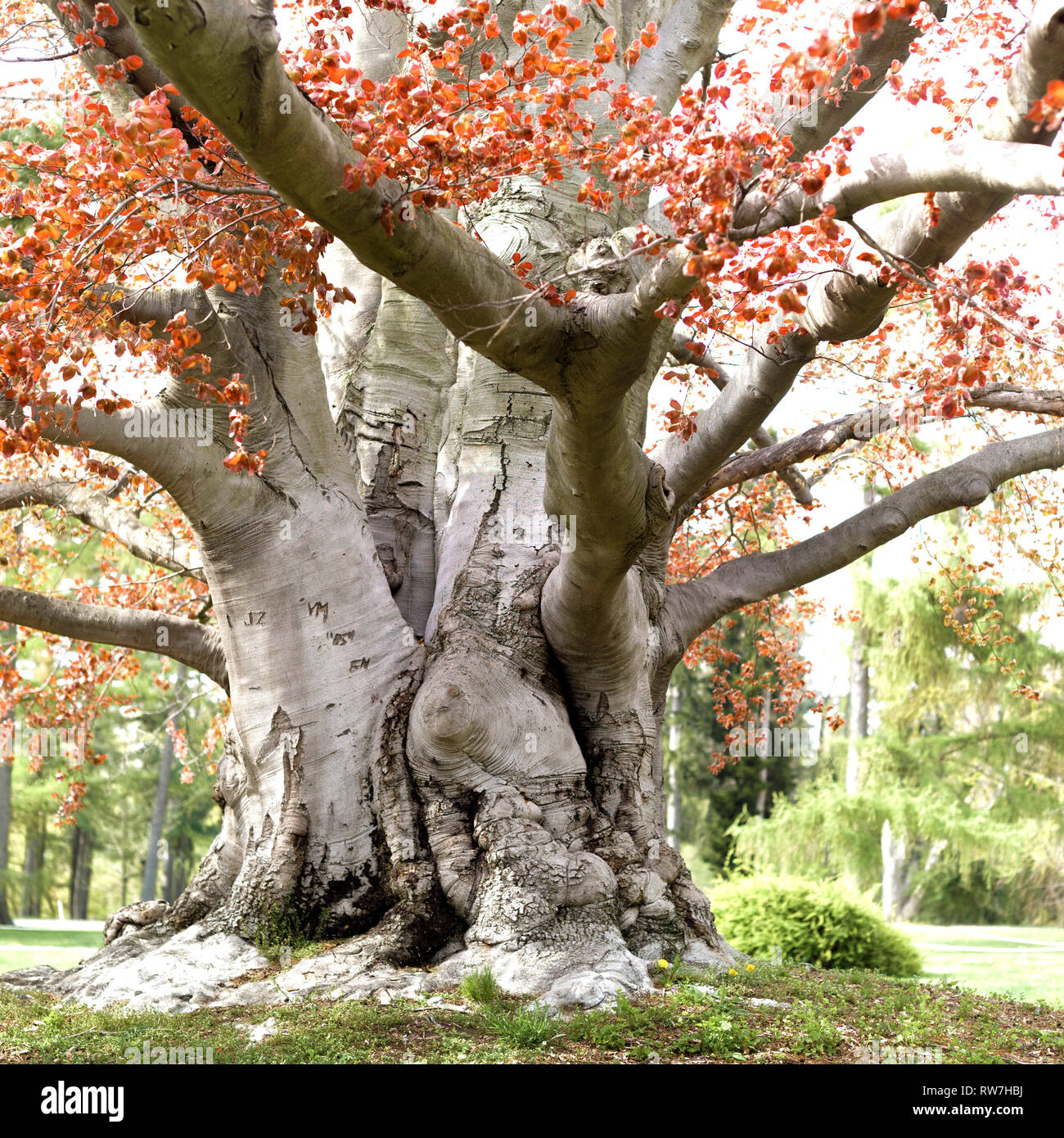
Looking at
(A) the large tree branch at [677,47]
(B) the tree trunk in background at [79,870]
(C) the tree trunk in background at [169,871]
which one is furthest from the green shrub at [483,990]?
(B) the tree trunk in background at [79,870]

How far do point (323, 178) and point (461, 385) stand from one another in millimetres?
3523

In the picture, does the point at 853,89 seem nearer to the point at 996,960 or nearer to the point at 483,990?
the point at 483,990

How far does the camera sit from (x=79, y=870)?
34.8 meters

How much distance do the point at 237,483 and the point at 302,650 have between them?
90 cm

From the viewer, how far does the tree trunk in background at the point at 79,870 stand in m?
33.8

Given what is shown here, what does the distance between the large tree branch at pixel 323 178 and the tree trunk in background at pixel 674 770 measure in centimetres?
2242

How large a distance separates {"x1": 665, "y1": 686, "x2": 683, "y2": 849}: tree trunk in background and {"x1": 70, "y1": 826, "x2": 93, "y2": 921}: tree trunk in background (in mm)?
20053

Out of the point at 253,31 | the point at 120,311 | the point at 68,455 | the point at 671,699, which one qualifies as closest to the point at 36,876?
the point at 671,699

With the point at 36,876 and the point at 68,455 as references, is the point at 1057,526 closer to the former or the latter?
the point at 68,455

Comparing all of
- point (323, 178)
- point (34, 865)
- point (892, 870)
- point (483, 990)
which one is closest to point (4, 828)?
point (34, 865)

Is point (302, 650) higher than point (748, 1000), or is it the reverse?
point (302, 650)

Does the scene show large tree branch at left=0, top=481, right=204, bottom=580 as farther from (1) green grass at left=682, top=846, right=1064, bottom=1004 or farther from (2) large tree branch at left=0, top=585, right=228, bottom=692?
(1) green grass at left=682, top=846, right=1064, bottom=1004

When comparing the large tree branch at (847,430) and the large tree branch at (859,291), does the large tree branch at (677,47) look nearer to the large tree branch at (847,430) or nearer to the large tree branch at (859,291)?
the large tree branch at (847,430)

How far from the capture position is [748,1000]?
4160 millimetres
